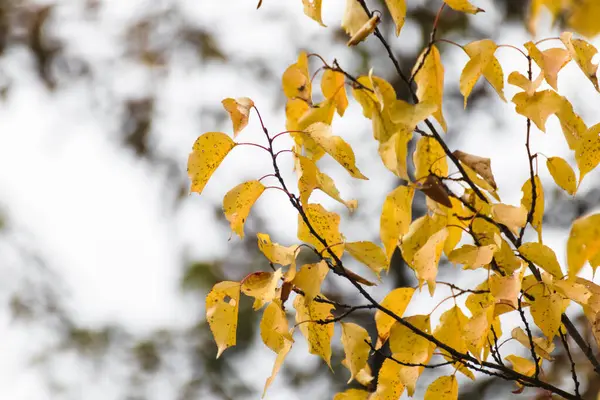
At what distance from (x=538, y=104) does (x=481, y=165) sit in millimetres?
89

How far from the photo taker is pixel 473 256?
0.88m

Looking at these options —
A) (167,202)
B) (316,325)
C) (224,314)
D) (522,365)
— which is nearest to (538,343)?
(522,365)

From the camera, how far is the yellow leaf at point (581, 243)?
541mm

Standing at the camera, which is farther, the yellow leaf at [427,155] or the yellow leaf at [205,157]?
the yellow leaf at [427,155]

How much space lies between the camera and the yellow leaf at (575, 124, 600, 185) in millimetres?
852

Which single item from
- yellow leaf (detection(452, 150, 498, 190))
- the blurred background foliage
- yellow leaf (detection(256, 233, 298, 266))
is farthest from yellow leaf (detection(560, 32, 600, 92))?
the blurred background foliage

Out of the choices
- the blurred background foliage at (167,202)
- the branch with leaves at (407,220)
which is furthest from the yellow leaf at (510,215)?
the blurred background foliage at (167,202)

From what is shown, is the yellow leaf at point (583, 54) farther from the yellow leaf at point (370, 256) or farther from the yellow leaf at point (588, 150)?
the yellow leaf at point (370, 256)

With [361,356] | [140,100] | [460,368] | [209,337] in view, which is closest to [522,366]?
[460,368]

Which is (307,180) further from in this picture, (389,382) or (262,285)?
(389,382)

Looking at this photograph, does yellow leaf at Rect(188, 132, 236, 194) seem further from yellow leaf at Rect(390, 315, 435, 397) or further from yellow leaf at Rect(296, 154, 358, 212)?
yellow leaf at Rect(390, 315, 435, 397)

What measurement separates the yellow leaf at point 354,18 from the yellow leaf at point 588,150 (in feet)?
0.88

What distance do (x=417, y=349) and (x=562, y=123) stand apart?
0.99 ft

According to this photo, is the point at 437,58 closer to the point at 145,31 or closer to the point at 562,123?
the point at 562,123
